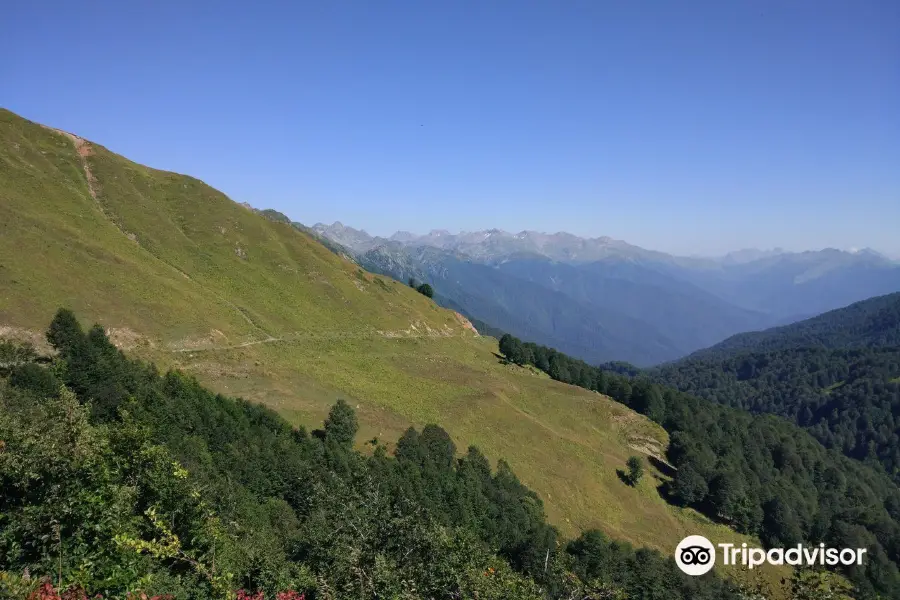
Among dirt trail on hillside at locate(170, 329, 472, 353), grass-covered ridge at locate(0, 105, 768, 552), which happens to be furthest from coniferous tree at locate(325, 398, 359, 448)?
dirt trail on hillside at locate(170, 329, 472, 353)

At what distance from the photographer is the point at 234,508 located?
83.6 ft

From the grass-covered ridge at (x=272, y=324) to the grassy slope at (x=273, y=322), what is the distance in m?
0.31

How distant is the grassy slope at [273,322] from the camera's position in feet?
185

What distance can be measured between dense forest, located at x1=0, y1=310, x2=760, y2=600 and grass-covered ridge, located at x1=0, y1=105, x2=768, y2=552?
9.75m

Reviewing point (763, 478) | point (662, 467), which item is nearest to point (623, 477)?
point (662, 467)

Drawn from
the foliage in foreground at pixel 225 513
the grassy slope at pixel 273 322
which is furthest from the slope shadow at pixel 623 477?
the foliage in foreground at pixel 225 513

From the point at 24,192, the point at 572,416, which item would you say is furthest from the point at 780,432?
the point at 24,192

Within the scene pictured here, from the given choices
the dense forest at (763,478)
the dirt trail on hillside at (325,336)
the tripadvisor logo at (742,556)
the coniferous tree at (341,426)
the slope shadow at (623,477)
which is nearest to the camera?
the tripadvisor logo at (742,556)

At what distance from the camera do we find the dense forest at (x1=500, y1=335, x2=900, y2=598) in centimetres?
7462

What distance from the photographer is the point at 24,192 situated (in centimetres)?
7388

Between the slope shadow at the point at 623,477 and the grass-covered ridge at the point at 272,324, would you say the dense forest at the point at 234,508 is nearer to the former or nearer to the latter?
the grass-covered ridge at the point at 272,324

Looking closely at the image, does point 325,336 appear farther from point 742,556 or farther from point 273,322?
point 742,556

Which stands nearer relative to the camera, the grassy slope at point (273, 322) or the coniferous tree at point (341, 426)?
the coniferous tree at point (341, 426)

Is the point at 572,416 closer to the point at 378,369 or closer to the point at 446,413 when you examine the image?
the point at 446,413
